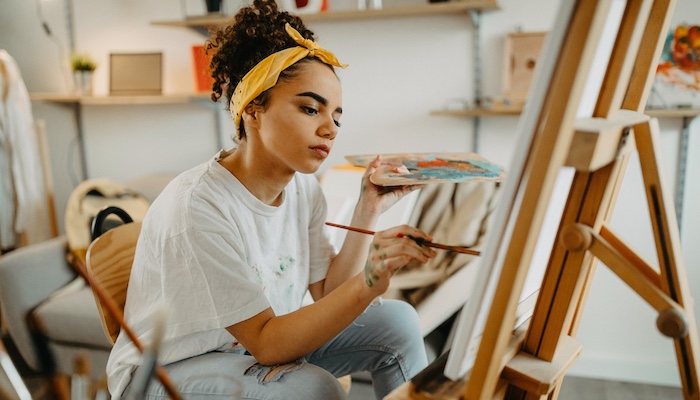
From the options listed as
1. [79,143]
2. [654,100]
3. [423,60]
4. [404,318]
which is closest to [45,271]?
[79,143]

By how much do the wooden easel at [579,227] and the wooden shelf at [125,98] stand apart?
1.98m

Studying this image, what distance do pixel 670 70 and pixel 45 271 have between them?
2499 millimetres

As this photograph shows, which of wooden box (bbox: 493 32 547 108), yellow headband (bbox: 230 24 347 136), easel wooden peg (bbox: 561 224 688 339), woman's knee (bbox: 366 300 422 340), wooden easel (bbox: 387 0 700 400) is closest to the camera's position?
wooden easel (bbox: 387 0 700 400)

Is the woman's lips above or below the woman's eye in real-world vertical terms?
below

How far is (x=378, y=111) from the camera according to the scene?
2.42 metres

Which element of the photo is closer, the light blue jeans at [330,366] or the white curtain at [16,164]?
the light blue jeans at [330,366]

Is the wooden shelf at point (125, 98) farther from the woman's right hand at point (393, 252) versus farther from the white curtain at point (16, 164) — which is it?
the woman's right hand at point (393, 252)

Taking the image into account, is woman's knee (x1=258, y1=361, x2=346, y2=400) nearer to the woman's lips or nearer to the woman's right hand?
the woman's right hand

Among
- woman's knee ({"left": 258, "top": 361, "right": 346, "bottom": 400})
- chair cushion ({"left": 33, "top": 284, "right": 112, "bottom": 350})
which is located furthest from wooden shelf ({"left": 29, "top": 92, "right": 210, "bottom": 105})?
woman's knee ({"left": 258, "top": 361, "right": 346, "bottom": 400})

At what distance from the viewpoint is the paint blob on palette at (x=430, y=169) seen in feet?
2.89

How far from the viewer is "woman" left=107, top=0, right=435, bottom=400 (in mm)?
895

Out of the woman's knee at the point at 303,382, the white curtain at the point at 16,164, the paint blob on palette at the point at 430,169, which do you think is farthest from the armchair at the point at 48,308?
the paint blob on palette at the point at 430,169

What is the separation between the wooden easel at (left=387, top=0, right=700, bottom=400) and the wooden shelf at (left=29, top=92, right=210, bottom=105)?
1.98 meters

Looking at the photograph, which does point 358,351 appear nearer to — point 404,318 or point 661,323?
point 404,318
